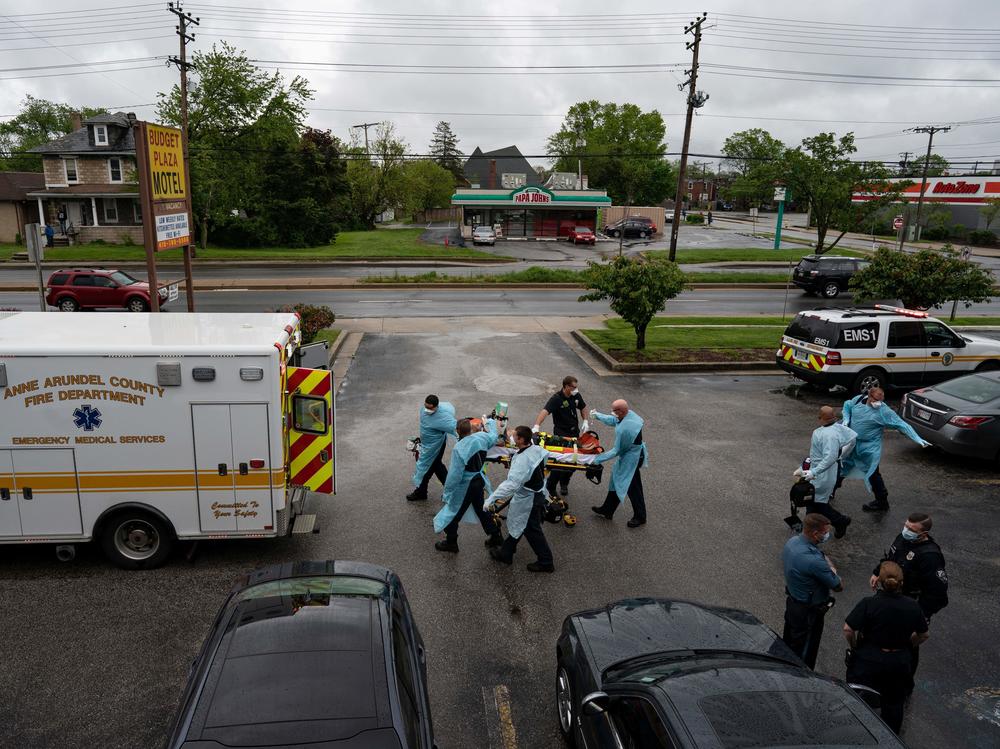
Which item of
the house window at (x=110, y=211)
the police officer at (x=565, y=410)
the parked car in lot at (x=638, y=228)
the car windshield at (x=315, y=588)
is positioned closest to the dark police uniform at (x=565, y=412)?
the police officer at (x=565, y=410)

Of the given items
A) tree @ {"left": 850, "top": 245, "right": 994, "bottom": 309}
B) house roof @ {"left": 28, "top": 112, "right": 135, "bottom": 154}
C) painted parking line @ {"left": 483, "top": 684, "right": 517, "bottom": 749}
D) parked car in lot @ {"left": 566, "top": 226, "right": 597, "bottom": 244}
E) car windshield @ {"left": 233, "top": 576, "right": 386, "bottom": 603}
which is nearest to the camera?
car windshield @ {"left": 233, "top": 576, "right": 386, "bottom": 603}

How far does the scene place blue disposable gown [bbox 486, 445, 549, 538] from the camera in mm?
Result: 7977

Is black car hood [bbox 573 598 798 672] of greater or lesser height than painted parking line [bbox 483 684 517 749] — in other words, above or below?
above

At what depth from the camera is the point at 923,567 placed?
6.32 m

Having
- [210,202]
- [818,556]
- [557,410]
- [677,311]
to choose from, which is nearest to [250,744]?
[818,556]

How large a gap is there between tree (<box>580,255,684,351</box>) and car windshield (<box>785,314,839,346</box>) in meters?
2.96

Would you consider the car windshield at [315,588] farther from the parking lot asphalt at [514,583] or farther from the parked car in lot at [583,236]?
the parked car in lot at [583,236]

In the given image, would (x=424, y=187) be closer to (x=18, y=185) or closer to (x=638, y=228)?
(x=638, y=228)

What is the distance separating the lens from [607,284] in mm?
17609

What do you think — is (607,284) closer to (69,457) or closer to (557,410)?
(557,410)

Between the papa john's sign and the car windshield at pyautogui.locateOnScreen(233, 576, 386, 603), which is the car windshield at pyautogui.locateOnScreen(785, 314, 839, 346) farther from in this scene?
the papa john's sign

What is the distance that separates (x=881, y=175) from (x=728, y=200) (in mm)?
91544

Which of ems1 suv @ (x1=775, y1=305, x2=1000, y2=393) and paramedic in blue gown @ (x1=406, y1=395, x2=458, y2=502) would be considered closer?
paramedic in blue gown @ (x1=406, y1=395, x2=458, y2=502)

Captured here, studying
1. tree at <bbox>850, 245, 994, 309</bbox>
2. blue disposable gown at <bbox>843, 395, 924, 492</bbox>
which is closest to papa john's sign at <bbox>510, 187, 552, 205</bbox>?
tree at <bbox>850, 245, 994, 309</bbox>
